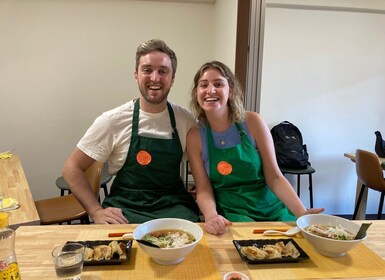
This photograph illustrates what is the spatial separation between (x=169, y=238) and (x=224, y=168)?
0.61 m

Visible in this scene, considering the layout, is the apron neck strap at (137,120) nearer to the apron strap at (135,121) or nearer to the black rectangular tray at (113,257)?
the apron strap at (135,121)

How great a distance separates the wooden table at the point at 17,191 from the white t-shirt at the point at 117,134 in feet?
1.30

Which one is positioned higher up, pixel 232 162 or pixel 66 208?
pixel 232 162

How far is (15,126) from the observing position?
3.24 meters

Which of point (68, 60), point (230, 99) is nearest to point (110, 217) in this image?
point (230, 99)

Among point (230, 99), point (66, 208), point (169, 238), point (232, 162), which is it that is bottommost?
point (66, 208)

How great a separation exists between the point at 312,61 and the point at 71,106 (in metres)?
2.62

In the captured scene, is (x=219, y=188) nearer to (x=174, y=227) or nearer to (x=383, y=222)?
(x=174, y=227)

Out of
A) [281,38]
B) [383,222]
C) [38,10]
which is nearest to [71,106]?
[38,10]

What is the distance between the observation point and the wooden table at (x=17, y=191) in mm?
1416

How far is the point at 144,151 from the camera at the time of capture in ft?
4.96

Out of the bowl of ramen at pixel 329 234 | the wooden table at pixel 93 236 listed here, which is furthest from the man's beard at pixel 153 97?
the bowl of ramen at pixel 329 234

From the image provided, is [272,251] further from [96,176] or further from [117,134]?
[96,176]

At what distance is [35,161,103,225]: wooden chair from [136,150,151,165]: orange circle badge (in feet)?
1.49
